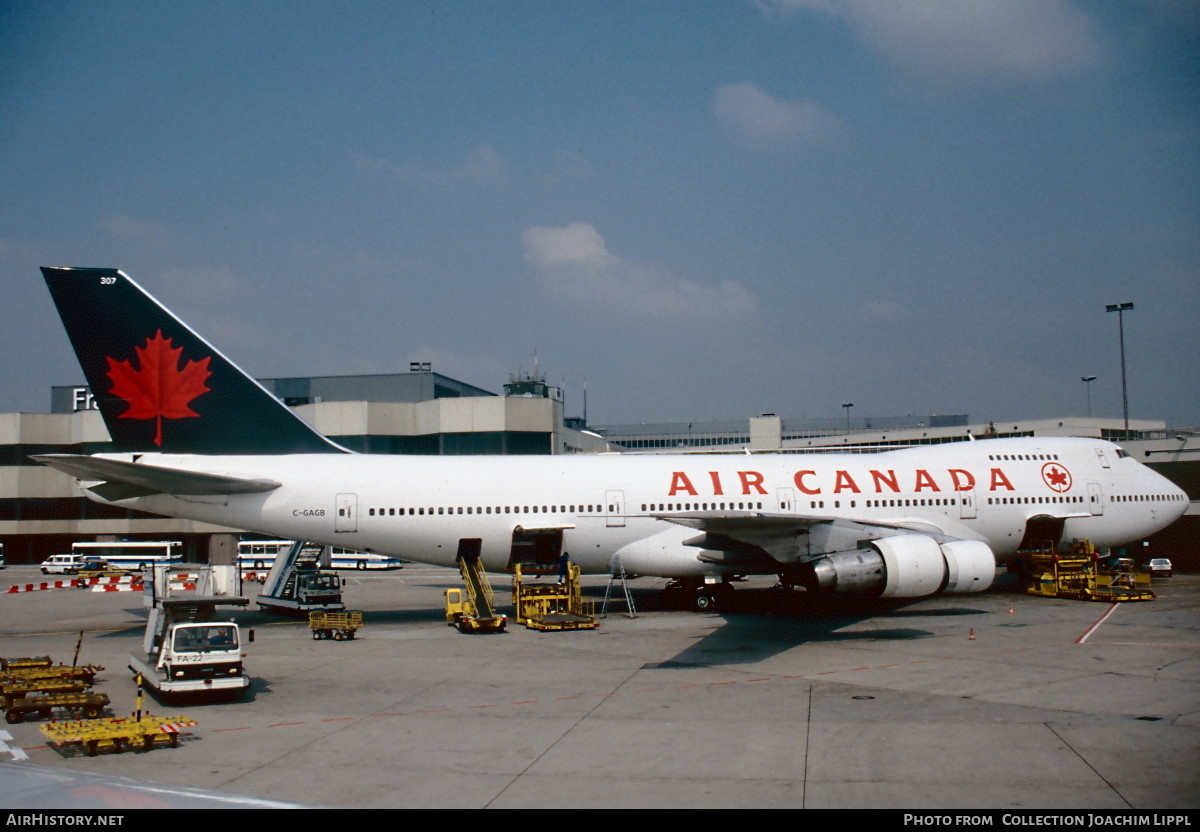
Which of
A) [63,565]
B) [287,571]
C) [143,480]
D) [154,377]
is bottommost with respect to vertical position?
[63,565]

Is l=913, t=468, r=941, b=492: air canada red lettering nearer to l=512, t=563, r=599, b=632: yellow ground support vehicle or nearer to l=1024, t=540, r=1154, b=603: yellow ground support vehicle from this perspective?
l=1024, t=540, r=1154, b=603: yellow ground support vehicle

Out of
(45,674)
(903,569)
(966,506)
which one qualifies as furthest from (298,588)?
(966,506)

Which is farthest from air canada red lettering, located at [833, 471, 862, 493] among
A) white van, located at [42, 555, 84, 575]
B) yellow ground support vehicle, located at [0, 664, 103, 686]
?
white van, located at [42, 555, 84, 575]

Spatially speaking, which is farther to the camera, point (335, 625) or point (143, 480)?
point (335, 625)

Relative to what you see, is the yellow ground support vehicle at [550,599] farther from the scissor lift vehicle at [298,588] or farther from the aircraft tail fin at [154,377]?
the aircraft tail fin at [154,377]

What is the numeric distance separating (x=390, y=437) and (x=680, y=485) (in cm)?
3263

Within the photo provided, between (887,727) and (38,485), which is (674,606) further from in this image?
(38,485)

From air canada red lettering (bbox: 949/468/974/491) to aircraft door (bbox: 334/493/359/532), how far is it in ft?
61.9

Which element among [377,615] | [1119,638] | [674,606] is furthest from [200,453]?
[1119,638]

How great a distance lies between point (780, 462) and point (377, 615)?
562 inches

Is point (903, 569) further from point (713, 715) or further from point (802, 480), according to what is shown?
point (713, 715)

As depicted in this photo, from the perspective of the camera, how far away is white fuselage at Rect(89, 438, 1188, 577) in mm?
25312

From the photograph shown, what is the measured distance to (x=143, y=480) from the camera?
903 inches

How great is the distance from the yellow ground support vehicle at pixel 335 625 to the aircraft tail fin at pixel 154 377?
5.34 m
